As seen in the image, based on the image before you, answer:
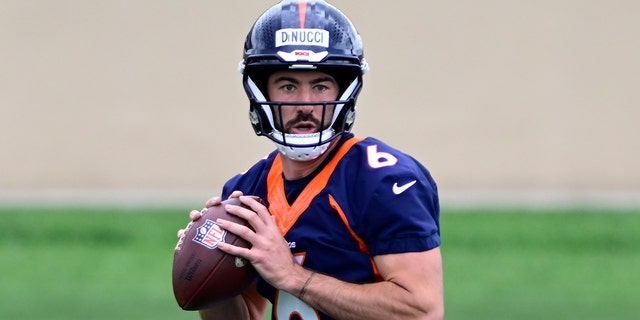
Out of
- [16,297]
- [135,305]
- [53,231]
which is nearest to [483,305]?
[135,305]

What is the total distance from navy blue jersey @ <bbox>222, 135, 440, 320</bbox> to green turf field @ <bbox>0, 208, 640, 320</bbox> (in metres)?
5.92

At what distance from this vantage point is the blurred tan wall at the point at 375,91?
18.2 m

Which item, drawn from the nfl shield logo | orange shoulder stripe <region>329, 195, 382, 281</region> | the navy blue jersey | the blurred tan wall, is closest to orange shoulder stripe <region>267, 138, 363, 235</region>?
the navy blue jersey

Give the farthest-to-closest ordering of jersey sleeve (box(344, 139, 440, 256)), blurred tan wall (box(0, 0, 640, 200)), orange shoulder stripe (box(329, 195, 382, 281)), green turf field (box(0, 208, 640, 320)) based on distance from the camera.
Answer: blurred tan wall (box(0, 0, 640, 200)), green turf field (box(0, 208, 640, 320)), orange shoulder stripe (box(329, 195, 382, 281)), jersey sleeve (box(344, 139, 440, 256))

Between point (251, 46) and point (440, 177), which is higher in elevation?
point (251, 46)

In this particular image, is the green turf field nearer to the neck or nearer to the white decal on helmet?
the neck

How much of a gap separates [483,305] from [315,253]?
6.55m

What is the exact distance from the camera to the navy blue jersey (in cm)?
→ 393

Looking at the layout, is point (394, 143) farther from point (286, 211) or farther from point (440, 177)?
point (286, 211)

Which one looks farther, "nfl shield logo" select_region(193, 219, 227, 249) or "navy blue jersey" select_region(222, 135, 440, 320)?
"nfl shield logo" select_region(193, 219, 227, 249)

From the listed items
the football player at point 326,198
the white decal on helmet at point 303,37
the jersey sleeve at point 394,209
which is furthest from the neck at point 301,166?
the white decal on helmet at point 303,37

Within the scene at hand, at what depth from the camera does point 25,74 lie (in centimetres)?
1878

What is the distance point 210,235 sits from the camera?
13.5 ft

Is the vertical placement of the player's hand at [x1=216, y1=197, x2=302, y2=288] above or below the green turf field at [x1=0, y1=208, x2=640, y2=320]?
above
